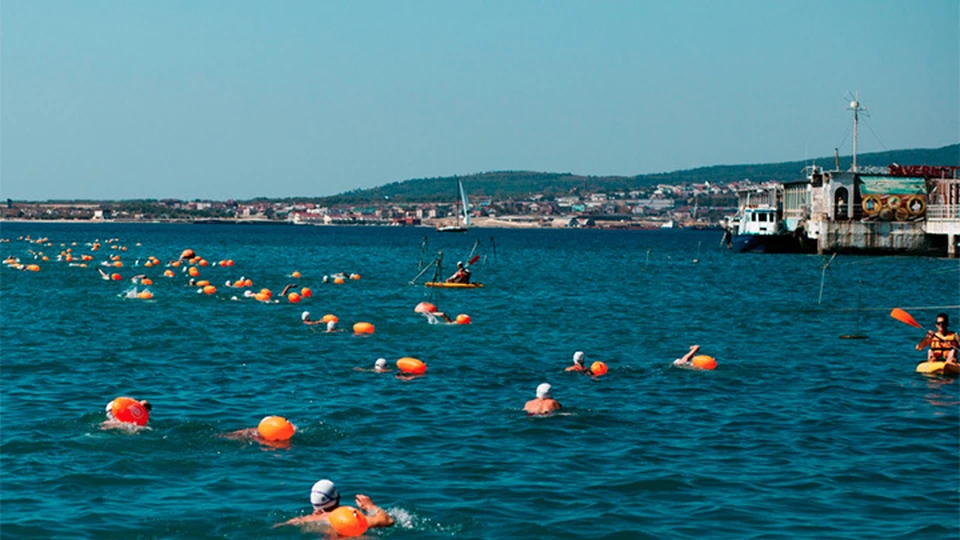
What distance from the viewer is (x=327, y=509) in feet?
52.3

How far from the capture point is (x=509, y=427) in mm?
22703

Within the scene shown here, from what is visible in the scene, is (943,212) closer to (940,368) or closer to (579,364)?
(940,368)

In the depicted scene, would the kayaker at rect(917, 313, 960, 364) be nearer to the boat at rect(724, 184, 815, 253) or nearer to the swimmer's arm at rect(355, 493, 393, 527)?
the swimmer's arm at rect(355, 493, 393, 527)

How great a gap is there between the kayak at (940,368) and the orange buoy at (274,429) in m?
17.4

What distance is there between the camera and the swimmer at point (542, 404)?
931 inches

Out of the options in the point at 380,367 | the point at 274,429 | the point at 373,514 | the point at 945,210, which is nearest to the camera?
the point at 373,514

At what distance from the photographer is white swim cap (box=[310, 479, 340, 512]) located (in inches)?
623

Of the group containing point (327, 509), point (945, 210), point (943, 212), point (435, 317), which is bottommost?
point (435, 317)

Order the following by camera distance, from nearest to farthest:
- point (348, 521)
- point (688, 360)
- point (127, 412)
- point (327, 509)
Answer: point (348, 521) < point (327, 509) < point (127, 412) < point (688, 360)

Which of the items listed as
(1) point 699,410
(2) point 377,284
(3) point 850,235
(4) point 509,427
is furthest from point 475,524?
(3) point 850,235

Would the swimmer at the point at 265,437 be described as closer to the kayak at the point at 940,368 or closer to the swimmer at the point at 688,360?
the swimmer at the point at 688,360

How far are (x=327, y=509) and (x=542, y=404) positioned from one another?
8.54 m

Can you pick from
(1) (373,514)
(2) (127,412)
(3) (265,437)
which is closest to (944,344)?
(3) (265,437)

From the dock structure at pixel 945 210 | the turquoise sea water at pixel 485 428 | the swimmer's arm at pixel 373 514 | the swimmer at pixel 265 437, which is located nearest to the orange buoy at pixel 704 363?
the turquoise sea water at pixel 485 428
